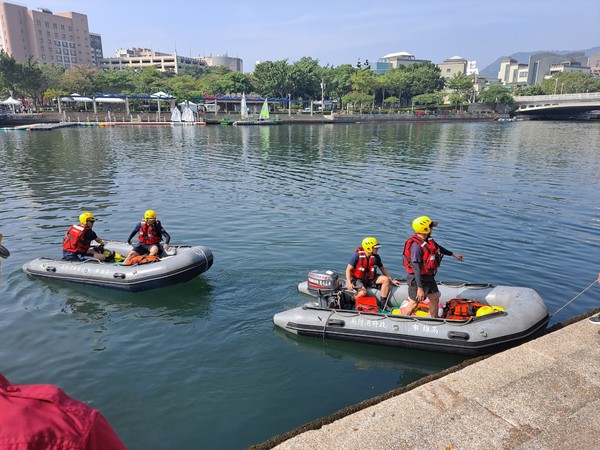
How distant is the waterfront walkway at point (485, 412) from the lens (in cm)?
507

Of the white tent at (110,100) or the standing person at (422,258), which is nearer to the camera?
the standing person at (422,258)

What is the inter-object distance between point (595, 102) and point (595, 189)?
9011cm

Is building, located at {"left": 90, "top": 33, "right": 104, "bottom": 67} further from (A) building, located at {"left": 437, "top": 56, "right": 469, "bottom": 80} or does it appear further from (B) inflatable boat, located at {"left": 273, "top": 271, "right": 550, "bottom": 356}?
(B) inflatable boat, located at {"left": 273, "top": 271, "right": 550, "bottom": 356}

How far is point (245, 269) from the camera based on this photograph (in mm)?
12516

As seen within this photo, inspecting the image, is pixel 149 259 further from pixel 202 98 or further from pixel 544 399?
pixel 202 98

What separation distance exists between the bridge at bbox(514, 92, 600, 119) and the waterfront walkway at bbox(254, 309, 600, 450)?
354ft

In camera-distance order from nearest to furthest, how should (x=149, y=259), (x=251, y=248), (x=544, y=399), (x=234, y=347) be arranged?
(x=544, y=399)
(x=234, y=347)
(x=149, y=259)
(x=251, y=248)

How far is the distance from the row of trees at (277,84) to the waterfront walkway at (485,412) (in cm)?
8879

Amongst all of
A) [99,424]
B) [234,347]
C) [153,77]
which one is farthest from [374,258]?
[153,77]

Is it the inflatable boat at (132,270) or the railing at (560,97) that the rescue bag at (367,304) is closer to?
the inflatable boat at (132,270)

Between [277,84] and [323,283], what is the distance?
95413 mm

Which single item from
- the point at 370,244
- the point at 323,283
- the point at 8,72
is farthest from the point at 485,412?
the point at 8,72

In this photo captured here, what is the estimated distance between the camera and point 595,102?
9400 cm

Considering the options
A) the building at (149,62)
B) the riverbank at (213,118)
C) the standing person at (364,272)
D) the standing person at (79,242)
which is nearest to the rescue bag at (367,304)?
the standing person at (364,272)
